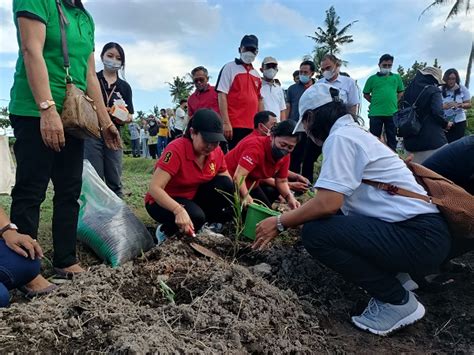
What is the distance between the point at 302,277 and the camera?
2.59 metres

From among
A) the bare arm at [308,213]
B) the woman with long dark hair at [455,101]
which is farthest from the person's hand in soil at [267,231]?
the woman with long dark hair at [455,101]

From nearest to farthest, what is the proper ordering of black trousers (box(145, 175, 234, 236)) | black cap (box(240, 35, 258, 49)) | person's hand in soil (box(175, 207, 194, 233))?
person's hand in soil (box(175, 207, 194, 233)) < black trousers (box(145, 175, 234, 236)) < black cap (box(240, 35, 258, 49))

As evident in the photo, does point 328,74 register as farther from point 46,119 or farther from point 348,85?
point 46,119

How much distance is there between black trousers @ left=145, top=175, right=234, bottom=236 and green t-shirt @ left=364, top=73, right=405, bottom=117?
3.88 metres

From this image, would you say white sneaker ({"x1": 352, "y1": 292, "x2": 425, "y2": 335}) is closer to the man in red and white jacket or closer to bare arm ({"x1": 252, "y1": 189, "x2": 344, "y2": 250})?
bare arm ({"x1": 252, "y1": 189, "x2": 344, "y2": 250})

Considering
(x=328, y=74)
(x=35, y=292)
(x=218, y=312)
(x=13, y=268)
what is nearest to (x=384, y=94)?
(x=328, y=74)

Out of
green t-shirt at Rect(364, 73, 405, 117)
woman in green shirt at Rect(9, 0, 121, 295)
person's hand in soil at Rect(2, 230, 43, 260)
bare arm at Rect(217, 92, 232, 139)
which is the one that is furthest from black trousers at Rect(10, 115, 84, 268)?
green t-shirt at Rect(364, 73, 405, 117)

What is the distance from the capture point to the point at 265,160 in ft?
12.0

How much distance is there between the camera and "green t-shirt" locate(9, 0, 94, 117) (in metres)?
2.19

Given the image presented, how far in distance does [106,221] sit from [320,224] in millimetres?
1465

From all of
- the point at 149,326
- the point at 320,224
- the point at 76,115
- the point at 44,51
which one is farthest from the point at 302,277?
the point at 44,51

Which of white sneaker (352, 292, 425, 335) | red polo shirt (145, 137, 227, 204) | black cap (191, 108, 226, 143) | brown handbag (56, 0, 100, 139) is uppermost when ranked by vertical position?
brown handbag (56, 0, 100, 139)

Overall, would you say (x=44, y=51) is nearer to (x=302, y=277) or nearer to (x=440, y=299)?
(x=302, y=277)

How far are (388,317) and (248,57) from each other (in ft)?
10.9
